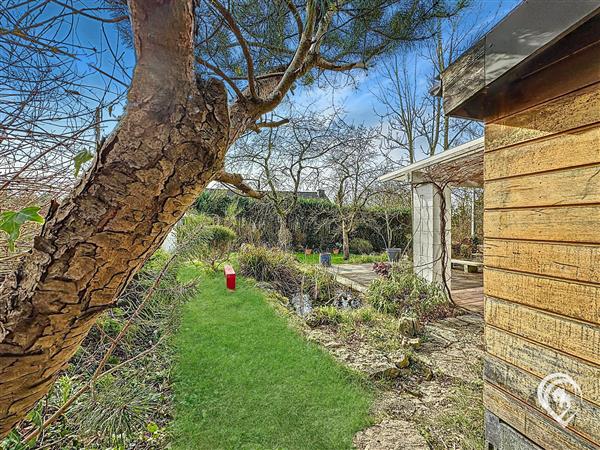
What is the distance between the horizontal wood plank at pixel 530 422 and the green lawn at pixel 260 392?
1119 mm

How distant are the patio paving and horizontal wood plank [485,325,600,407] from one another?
3628 millimetres

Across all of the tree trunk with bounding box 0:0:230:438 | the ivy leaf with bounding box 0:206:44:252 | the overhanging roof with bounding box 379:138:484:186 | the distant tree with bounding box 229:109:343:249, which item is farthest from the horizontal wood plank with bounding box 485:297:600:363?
the distant tree with bounding box 229:109:343:249

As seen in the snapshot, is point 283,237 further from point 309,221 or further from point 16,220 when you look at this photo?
point 16,220

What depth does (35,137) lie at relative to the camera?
3.94ft

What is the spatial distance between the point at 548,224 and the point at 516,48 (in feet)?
2.62

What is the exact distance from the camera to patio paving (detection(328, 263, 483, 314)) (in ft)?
17.4

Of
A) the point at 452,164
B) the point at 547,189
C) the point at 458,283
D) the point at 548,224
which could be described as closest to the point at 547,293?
the point at 548,224

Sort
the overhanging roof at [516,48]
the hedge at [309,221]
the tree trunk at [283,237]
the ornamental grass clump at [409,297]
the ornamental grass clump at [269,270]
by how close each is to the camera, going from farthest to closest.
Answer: the hedge at [309,221]
the tree trunk at [283,237]
the ornamental grass clump at [269,270]
the ornamental grass clump at [409,297]
the overhanging roof at [516,48]

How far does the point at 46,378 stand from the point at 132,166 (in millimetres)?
547

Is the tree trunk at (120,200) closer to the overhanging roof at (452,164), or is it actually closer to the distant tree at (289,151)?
the overhanging roof at (452,164)

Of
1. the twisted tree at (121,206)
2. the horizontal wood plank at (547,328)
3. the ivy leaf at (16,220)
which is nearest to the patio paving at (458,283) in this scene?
the horizontal wood plank at (547,328)

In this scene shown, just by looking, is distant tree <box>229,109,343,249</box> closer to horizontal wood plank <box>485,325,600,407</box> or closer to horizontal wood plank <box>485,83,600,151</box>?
horizontal wood plank <box>485,83,600,151</box>

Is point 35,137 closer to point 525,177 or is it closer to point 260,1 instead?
point 260,1

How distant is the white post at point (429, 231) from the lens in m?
5.34
